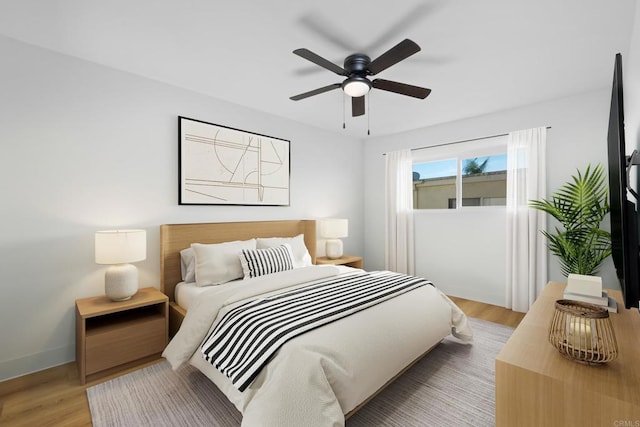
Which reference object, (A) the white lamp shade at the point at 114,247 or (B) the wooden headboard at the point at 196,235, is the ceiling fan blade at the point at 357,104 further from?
(A) the white lamp shade at the point at 114,247

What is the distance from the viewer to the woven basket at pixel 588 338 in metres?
1.11

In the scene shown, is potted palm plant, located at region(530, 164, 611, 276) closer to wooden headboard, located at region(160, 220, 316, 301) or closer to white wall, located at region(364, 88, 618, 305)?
white wall, located at region(364, 88, 618, 305)

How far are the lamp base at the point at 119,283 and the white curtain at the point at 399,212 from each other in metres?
3.52

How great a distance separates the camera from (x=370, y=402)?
189cm

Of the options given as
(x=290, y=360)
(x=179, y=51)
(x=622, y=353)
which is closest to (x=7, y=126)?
(x=179, y=51)

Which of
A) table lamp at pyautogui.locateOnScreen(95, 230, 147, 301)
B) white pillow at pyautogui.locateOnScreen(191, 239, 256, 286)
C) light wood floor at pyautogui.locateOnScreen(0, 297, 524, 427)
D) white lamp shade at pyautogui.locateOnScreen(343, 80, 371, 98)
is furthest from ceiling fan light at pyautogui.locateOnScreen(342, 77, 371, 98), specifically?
light wood floor at pyautogui.locateOnScreen(0, 297, 524, 427)

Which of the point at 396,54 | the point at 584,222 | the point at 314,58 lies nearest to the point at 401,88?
the point at 396,54

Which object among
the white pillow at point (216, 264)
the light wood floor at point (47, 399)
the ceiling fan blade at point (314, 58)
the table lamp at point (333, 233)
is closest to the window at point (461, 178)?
the table lamp at point (333, 233)

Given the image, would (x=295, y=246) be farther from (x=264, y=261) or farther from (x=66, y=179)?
(x=66, y=179)

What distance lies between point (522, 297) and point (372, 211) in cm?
241

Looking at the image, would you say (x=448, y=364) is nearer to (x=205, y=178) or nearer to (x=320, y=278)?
(x=320, y=278)

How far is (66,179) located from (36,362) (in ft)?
4.75

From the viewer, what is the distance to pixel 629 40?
208 centimetres

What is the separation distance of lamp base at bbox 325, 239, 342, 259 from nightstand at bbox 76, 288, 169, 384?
2239 mm
